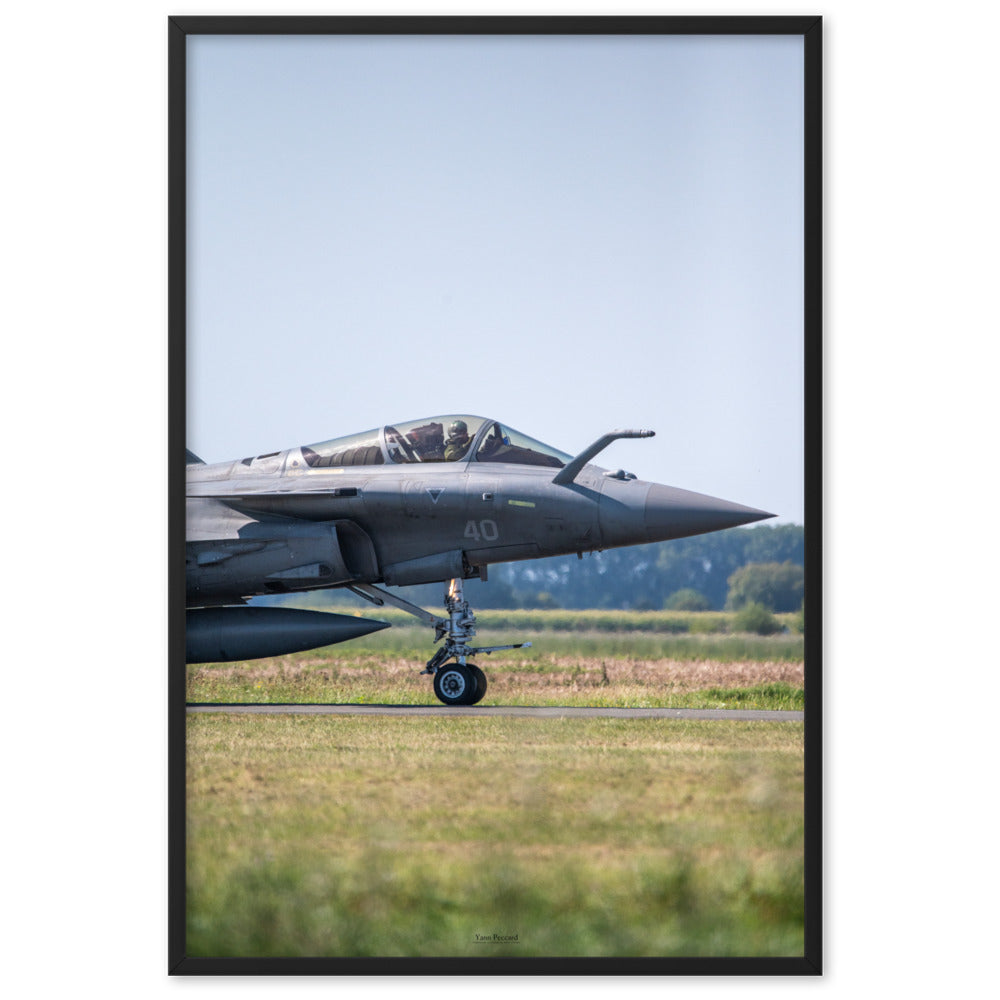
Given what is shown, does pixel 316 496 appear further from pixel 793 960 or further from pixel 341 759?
pixel 793 960

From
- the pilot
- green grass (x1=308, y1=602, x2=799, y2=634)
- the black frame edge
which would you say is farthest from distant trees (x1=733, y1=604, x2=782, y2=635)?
the pilot

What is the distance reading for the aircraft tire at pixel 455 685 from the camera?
915 cm

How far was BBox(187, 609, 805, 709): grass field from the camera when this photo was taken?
22.9ft

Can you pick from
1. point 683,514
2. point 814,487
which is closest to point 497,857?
point 814,487

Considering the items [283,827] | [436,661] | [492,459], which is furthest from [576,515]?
[283,827]

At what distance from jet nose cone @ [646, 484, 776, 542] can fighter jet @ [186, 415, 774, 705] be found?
0.6 inches

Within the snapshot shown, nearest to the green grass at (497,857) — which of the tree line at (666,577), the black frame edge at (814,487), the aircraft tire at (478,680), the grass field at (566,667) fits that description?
the black frame edge at (814,487)

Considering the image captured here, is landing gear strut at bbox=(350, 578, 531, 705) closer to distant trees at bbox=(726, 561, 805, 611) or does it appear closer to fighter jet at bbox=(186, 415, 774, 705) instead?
fighter jet at bbox=(186, 415, 774, 705)

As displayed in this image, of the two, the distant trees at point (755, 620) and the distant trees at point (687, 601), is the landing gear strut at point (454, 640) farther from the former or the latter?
the distant trees at point (755, 620)

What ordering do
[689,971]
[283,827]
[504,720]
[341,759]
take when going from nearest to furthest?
1. [689,971]
2. [283,827]
3. [341,759]
4. [504,720]

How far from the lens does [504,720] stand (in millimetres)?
7957

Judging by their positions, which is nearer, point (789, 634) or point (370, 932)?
point (370, 932)

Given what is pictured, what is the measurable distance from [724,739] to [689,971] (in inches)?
72.2

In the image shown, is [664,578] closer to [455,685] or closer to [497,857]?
[455,685]
